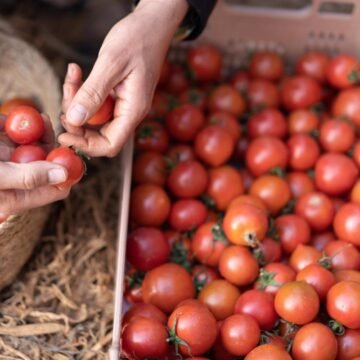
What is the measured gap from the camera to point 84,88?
1223 mm

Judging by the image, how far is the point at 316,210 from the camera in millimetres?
1548

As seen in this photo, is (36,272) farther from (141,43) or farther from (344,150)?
(344,150)

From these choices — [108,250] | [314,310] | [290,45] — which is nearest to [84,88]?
[108,250]

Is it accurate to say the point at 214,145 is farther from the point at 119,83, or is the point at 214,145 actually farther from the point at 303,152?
the point at 119,83

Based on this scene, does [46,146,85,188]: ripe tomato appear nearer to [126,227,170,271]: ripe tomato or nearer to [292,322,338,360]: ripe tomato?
[126,227,170,271]: ripe tomato

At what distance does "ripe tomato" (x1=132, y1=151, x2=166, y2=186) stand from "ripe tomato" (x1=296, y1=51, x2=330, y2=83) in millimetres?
563

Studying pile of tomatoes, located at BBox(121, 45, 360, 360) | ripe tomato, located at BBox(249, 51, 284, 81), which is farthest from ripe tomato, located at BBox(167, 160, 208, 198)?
ripe tomato, located at BBox(249, 51, 284, 81)

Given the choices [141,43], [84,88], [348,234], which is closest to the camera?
[84,88]

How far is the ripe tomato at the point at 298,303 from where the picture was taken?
1.23 metres

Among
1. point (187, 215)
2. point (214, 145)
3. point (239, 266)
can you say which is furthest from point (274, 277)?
point (214, 145)

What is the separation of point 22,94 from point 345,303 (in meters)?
1.09

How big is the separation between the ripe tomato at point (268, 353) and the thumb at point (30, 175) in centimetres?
49

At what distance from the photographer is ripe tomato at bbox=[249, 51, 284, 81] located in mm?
1866

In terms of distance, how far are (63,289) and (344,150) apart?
83 centimetres
